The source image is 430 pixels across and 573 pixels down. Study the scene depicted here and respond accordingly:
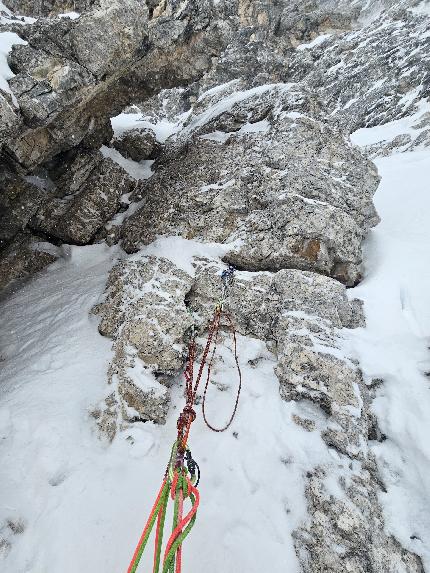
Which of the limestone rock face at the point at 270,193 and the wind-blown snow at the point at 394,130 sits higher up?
the wind-blown snow at the point at 394,130

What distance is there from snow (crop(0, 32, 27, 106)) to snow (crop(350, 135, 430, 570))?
7.24 metres

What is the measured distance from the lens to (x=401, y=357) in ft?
20.3

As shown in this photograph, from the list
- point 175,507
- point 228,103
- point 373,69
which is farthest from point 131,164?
point 373,69

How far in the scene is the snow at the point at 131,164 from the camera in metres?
11.5

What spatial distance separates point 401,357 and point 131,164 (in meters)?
9.55

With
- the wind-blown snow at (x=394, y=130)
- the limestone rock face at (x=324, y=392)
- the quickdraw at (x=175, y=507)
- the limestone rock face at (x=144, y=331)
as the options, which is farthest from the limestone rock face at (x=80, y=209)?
the wind-blown snow at (x=394, y=130)

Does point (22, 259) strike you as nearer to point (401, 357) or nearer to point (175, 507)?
point (175, 507)

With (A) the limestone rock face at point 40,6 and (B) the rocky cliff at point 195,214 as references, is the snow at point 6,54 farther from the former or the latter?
(A) the limestone rock face at point 40,6

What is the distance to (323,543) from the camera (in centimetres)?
436

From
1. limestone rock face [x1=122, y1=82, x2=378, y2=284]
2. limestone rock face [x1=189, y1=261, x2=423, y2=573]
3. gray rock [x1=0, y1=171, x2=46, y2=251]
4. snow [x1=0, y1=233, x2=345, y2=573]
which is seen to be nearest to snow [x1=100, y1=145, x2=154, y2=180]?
limestone rock face [x1=122, y1=82, x2=378, y2=284]

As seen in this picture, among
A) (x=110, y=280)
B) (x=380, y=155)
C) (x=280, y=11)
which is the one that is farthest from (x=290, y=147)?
(x=280, y=11)

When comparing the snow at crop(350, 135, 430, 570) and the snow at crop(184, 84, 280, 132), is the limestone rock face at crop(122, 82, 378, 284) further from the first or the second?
the snow at crop(350, 135, 430, 570)

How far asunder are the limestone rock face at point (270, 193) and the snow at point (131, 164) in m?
1.01

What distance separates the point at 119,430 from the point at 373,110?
31.0 metres
